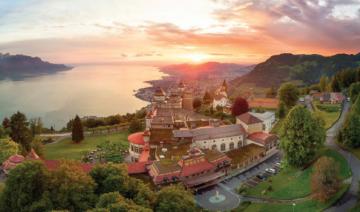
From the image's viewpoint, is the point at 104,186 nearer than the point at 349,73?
Yes

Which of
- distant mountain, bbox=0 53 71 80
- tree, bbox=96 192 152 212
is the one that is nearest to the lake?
distant mountain, bbox=0 53 71 80

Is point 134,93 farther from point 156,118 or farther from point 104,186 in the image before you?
point 104,186

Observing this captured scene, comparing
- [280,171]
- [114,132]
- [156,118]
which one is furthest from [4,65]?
[280,171]

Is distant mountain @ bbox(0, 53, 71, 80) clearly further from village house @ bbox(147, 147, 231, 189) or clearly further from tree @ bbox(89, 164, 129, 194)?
tree @ bbox(89, 164, 129, 194)

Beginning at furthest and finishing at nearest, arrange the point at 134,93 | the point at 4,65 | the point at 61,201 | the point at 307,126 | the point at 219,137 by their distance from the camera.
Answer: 1. the point at 4,65
2. the point at 134,93
3. the point at 219,137
4. the point at 307,126
5. the point at 61,201

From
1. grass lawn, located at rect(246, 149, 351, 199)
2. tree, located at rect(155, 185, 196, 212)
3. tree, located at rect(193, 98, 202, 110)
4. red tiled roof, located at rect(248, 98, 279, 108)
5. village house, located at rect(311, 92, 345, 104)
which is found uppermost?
village house, located at rect(311, 92, 345, 104)

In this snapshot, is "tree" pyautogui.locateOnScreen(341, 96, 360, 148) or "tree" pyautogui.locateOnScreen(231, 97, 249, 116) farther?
"tree" pyautogui.locateOnScreen(231, 97, 249, 116)

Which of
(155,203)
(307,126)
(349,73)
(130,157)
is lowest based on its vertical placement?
A: (130,157)

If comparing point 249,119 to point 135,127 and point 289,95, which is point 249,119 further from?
point 135,127
